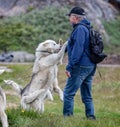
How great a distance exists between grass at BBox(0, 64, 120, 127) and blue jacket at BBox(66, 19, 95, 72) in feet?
3.19

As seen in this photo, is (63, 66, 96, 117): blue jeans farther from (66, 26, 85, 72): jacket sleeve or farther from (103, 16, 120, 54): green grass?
(103, 16, 120, 54): green grass

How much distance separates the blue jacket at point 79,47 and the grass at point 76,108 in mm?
971

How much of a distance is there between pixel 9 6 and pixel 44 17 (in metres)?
2.87

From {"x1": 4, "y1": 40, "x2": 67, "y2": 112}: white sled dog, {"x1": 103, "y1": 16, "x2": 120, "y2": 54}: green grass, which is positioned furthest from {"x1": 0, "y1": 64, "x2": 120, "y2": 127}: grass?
{"x1": 103, "y1": 16, "x2": 120, "y2": 54}: green grass

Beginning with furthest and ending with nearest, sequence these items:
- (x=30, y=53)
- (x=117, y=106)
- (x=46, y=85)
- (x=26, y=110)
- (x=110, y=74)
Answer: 1. (x=30, y=53)
2. (x=110, y=74)
3. (x=117, y=106)
4. (x=46, y=85)
5. (x=26, y=110)

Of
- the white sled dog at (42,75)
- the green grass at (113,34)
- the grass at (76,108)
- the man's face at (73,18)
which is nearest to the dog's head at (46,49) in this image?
the white sled dog at (42,75)

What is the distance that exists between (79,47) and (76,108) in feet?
14.0

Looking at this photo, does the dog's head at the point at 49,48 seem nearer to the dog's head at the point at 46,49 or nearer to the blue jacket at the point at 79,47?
the dog's head at the point at 46,49

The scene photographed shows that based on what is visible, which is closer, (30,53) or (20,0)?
(30,53)

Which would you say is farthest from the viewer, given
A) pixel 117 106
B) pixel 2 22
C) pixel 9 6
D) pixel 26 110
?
pixel 9 6

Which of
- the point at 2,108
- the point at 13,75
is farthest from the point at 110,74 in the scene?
the point at 2,108

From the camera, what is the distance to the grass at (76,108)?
9.16m

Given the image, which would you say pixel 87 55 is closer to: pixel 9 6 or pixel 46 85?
pixel 46 85

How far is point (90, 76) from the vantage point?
401 inches
